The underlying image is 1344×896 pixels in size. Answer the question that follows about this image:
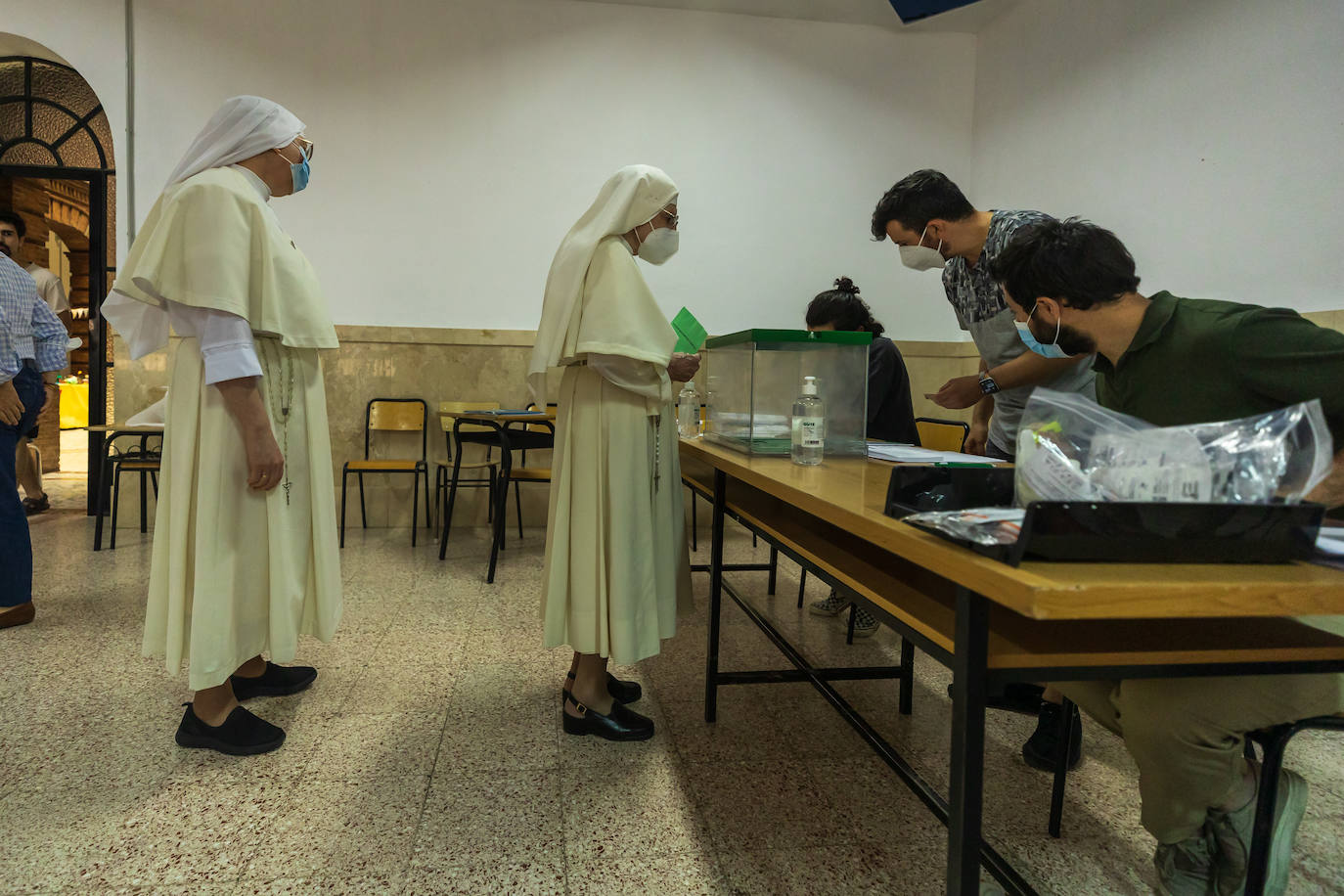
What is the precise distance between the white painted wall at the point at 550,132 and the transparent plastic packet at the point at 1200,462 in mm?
4450

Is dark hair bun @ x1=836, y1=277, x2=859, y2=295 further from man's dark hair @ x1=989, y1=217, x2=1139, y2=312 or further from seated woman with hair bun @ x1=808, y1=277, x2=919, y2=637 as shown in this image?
man's dark hair @ x1=989, y1=217, x2=1139, y2=312

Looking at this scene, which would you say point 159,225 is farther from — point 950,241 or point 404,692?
point 950,241

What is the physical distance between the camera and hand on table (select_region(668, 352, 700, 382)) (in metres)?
2.18

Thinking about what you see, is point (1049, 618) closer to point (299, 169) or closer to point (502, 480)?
point (299, 169)

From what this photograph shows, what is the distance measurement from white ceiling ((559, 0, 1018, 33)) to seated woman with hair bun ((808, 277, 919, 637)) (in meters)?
3.15

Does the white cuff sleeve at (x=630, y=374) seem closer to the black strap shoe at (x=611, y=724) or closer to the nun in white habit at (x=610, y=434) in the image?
the nun in white habit at (x=610, y=434)

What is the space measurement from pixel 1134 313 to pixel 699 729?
1578 millimetres

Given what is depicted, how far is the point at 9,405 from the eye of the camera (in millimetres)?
2814

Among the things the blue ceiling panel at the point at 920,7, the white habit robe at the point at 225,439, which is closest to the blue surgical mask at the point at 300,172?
the white habit robe at the point at 225,439

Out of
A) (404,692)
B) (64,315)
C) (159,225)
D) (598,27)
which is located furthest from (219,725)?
(64,315)

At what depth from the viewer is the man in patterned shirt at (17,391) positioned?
2812 millimetres

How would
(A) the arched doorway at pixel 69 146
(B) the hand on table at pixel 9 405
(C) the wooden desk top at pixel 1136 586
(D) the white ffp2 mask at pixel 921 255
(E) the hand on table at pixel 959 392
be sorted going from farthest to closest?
(A) the arched doorway at pixel 69 146
(B) the hand on table at pixel 9 405
(D) the white ffp2 mask at pixel 921 255
(E) the hand on table at pixel 959 392
(C) the wooden desk top at pixel 1136 586

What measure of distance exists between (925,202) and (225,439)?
2.13m

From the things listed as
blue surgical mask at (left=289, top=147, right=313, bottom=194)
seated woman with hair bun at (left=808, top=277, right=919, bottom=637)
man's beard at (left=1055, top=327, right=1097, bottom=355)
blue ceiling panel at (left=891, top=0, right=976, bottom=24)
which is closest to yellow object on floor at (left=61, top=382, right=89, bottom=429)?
blue surgical mask at (left=289, top=147, right=313, bottom=194)
